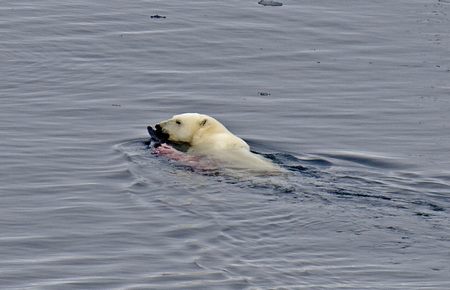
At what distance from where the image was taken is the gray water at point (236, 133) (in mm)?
11570

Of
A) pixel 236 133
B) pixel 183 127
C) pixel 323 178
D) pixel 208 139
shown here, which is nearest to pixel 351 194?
pixel 323 178

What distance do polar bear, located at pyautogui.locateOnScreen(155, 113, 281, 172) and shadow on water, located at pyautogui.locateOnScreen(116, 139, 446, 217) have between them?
262 millimetres

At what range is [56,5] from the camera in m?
22.9

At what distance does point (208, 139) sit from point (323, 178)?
198cm

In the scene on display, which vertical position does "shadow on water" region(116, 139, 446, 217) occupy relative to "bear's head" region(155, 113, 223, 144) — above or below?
below

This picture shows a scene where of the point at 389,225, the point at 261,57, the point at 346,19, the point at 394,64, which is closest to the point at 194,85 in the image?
the point at 261,57

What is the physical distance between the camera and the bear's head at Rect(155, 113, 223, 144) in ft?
51.9

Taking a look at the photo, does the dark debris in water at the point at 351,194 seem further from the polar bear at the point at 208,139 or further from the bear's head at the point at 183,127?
the bear's head at the point at 183,127

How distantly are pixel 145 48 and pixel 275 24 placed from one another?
2.46 metres

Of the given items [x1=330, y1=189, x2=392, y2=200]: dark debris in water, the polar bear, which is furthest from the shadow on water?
the polar bear

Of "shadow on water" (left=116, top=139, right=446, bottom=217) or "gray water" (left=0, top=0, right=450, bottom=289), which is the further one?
"shadow on water" (left=116, top=139, right=446, bottom=217)

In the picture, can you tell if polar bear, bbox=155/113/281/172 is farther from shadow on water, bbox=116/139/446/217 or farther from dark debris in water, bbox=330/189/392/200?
dark debris in water, bbox=330/189/392/200

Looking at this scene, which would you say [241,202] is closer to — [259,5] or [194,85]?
[194,85]

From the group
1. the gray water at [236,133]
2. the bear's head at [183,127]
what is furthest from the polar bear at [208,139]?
the gray water at [236,133]
